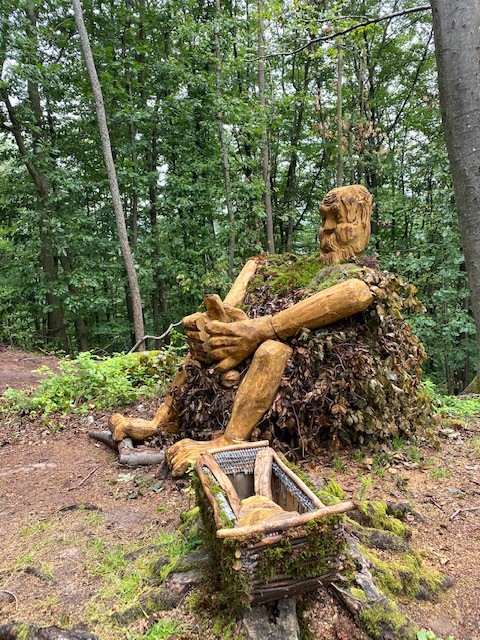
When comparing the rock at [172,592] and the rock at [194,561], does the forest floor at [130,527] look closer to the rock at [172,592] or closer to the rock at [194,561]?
the rock at [172,592]

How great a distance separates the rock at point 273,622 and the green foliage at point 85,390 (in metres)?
3.92

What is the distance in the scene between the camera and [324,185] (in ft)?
46.2

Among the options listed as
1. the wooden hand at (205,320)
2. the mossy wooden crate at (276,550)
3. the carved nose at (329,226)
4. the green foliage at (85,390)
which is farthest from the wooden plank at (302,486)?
the green foliage at (85,390)

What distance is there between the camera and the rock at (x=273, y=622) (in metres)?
1.42

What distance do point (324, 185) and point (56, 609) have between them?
13894 millimetres

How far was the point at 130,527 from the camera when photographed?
2.49 meters

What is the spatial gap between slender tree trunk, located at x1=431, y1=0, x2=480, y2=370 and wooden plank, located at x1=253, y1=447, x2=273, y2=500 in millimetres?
1280

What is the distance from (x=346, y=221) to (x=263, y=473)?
2568 millimetres

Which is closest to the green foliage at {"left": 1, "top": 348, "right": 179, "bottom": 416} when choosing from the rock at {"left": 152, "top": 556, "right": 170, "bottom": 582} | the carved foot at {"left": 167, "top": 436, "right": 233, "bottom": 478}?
the carved foot at {"left": 167, "top": 436, "right": 233, "bottom": 478}

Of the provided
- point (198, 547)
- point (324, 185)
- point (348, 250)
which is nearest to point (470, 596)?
point (198, 547)

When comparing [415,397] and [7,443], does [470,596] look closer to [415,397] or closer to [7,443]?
[415,397]

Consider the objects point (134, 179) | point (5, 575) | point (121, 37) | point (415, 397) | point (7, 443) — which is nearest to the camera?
point (5, 575)

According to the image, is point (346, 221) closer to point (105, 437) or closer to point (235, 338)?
point (235, 338)

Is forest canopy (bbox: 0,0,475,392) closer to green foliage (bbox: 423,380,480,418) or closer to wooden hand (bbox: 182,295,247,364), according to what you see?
green foliage (bbox: 423,380,480,418)
